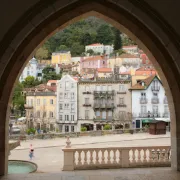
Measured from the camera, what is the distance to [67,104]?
29.2 meters

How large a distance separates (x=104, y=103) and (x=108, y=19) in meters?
25.5

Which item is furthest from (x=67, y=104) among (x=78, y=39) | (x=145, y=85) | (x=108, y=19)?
(x=78, y=39)

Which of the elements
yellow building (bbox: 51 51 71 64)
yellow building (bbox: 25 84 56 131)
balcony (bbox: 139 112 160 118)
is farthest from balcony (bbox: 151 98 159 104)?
yellow building (bbox: 51 51 71 64)

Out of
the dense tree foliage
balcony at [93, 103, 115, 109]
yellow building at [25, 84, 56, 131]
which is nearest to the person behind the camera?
balcony at [93, 103, 115, 109]

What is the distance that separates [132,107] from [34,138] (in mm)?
12406

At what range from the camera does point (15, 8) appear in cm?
343

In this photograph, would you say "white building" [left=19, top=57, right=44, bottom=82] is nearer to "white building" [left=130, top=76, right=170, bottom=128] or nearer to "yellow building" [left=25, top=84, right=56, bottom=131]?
"yellow building" [left=25, top=84, right=56, bottom=131]

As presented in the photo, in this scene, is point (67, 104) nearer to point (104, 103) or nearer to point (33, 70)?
point (104, 103)

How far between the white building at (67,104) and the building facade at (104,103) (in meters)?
0.56

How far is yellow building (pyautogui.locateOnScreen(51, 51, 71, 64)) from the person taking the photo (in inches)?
2618

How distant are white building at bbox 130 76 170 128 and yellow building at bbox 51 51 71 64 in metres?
39.6

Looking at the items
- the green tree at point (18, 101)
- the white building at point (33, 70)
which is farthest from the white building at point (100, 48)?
the green tree at point (18, 101)

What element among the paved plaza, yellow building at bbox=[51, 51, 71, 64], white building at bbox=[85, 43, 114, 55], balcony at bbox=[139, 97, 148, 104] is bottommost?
the paved plaza

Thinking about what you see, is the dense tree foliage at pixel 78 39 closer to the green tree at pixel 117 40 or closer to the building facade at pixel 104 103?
the green tree at pixel 117 40
